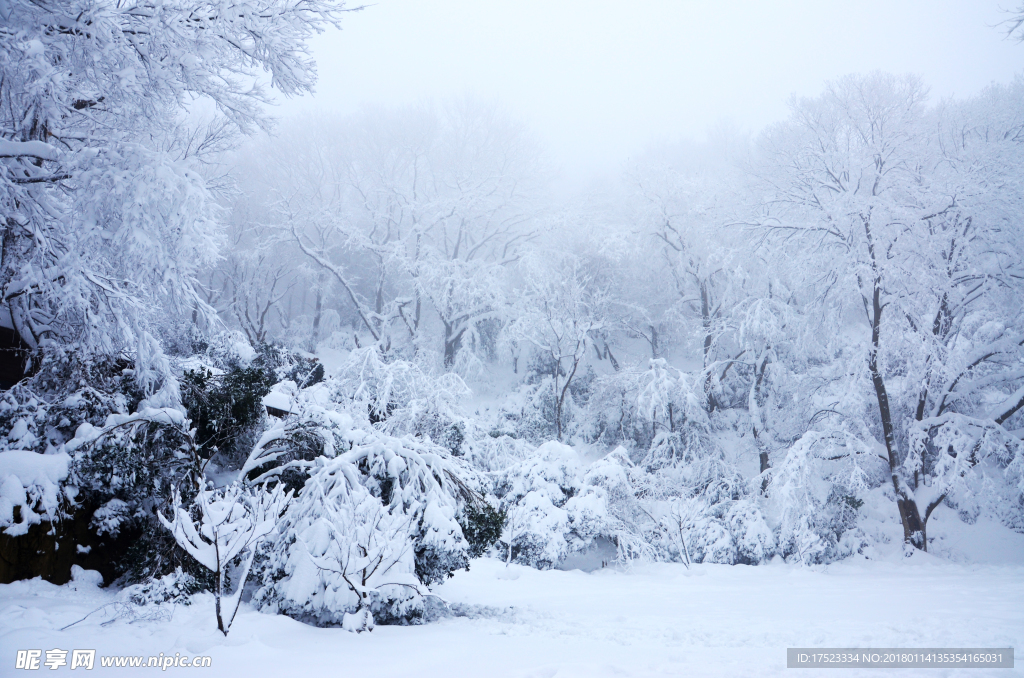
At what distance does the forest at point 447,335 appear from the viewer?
5227 mm

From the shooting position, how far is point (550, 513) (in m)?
11.1

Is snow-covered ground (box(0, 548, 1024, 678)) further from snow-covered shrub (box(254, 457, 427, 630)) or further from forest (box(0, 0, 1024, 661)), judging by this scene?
forest (box(0, 0, 1024, 661))

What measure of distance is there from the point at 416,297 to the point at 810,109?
47.1 ft

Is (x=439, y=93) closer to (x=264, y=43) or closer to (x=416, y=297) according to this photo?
(x=416, y=297)

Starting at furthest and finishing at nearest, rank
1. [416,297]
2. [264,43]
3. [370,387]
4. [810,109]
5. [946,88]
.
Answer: [416,297] → [946,88] → [810,109] → [370,387] → [264,43]

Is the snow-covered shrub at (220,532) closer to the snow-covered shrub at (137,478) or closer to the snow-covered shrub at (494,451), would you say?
the snow-covered shrub at (137,478)

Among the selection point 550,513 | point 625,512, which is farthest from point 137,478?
point 625,512

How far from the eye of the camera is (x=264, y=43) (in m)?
5.60

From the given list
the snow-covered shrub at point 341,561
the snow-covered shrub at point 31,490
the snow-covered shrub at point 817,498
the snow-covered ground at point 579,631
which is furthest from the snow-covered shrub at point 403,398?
the snow-covered shrub at point 817,498

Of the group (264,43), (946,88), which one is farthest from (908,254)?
(264,43)

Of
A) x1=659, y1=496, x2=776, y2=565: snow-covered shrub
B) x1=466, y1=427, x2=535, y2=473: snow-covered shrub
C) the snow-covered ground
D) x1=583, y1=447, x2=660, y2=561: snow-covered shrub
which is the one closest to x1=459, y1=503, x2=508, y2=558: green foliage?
the snow-covered ground

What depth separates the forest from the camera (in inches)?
206

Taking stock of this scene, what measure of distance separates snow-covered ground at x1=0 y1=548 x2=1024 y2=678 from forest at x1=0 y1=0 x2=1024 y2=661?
52 centimetres

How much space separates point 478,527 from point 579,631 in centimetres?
179
